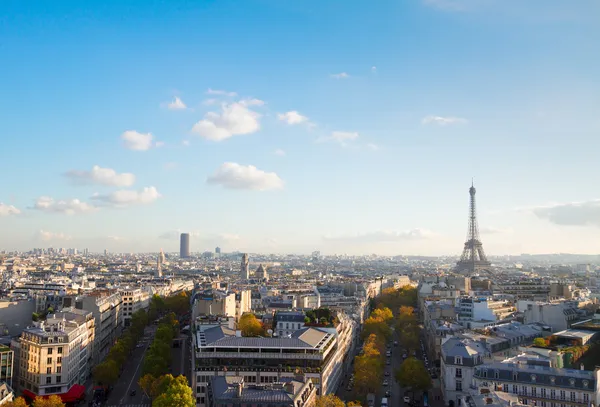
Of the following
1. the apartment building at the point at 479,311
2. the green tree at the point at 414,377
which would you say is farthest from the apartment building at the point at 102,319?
the apartment building at the point at 479,311

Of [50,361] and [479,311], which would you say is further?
[479,311]

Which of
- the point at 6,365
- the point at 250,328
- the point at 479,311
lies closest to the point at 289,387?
the point at 250,328

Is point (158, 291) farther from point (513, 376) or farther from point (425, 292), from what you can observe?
point (513, 376)

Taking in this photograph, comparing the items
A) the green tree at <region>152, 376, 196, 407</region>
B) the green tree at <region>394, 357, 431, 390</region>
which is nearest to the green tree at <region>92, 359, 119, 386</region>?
the green tree at <region>152, 376, 196, 407</region>

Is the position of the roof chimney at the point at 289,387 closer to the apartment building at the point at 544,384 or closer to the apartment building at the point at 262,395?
the apartment building at the point at 262,395

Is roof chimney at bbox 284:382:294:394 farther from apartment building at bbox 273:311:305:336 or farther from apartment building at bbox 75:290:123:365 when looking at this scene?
apartment building at bbox 75:290:123:365

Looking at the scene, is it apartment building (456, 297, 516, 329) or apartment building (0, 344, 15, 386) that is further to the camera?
apartment building (456, 297, 516, 329)

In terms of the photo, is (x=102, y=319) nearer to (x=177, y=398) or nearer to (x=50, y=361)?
(x=50, y=361)
